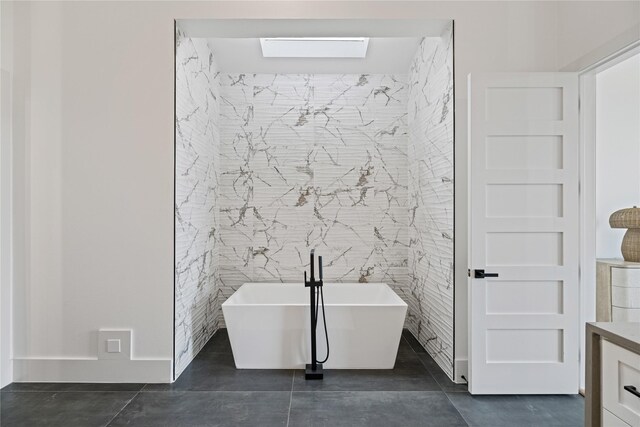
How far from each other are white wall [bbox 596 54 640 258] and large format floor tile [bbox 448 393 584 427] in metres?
1.67

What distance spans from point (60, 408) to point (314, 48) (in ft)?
10.9

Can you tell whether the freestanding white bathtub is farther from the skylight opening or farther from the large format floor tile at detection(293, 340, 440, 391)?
the skylight opening

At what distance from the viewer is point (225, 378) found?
299cm

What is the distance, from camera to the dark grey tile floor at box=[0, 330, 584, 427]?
2.36 m

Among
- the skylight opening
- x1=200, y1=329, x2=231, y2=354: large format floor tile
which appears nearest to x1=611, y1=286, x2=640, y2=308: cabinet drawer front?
the skylight opening

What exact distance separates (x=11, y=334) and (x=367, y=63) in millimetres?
3631

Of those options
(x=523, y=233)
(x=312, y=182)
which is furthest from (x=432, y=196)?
(x=312, y=182)

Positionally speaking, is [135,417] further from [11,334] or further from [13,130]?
[13,130]

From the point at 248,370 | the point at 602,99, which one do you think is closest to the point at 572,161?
the point at 602,99

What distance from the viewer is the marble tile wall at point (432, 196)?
3029 mm

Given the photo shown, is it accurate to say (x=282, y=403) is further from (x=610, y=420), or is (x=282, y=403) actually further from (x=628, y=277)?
(x=628, y=277)

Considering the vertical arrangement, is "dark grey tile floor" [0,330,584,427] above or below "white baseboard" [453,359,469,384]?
below

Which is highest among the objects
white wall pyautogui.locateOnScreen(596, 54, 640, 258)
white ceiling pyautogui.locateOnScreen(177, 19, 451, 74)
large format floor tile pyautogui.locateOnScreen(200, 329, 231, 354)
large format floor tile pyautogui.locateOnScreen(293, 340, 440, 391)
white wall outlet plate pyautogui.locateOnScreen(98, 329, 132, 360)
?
white ceiling pyautogui.locateOnScreen(177, 19, 451, 74)

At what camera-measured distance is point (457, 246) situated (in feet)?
9.50
